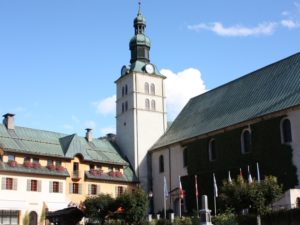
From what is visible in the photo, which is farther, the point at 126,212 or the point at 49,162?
the point at 49,162

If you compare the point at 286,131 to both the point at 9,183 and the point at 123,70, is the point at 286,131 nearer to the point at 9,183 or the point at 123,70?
the point at 9,183

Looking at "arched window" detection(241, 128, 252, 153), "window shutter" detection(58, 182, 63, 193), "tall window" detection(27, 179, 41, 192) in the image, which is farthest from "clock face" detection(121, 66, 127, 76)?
"arched window" detection(241, 128, 252, 153)

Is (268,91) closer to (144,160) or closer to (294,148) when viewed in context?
(294,148)

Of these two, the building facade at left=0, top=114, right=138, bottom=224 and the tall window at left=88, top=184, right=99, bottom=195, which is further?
the tall window at left=88, top=184, right=99, bottom=195

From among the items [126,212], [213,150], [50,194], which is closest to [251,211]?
[126,212]

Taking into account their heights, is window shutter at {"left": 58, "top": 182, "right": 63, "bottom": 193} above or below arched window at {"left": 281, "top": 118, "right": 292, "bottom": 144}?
below

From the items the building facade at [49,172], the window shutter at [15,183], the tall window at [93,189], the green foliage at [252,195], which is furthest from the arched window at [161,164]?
the green foliage at [252,195]

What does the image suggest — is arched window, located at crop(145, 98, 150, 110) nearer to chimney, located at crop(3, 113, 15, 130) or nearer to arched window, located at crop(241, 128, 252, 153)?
chimney, located at crop(3, 113, 15, 130)

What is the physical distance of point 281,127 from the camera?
46.0 metres

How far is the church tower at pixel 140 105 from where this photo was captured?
6400cm

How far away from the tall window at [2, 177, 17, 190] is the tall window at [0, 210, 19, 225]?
7.87 ft

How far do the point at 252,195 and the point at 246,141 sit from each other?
49.2 feet

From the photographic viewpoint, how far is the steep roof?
54.5 meters

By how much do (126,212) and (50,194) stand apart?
12.2 meters
